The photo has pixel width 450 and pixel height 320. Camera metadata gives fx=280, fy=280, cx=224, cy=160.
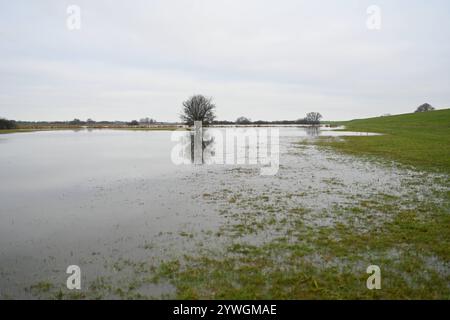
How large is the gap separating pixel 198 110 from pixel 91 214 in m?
101

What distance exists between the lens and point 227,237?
8406 millimetres

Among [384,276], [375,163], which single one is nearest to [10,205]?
[384,276]

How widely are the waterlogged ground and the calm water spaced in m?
0.05

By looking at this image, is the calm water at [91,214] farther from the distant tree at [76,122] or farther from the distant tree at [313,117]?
the distant tree at [313,117]

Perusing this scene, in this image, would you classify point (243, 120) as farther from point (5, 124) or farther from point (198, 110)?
point (5, 124)

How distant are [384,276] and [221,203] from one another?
697 centimetres

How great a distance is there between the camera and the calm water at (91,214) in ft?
23.1

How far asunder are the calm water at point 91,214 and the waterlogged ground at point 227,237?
5cm

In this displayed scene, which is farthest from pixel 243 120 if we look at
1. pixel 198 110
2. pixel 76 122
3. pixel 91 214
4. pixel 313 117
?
pixel 91 214

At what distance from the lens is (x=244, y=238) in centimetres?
830

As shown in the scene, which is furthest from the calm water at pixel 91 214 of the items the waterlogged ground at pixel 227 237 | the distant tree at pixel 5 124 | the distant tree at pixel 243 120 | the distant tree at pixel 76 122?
the distant tree at pixel 76 122

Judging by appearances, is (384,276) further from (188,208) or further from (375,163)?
(375,163)

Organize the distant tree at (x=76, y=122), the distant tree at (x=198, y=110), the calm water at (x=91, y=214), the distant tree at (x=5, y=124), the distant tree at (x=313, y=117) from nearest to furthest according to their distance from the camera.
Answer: the calm water at (x=91, y=214) < the distant tree at (x=5, y=124) < the distant tree at (x=198, y=110) < the distant tree at (x=76, y=122) < the distant tree at (x=313, y=117)

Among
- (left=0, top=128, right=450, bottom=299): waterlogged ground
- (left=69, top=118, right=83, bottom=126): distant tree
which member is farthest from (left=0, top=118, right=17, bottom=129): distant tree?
(left=0, top=128, right=450, bottom=299): waterlogged ground
